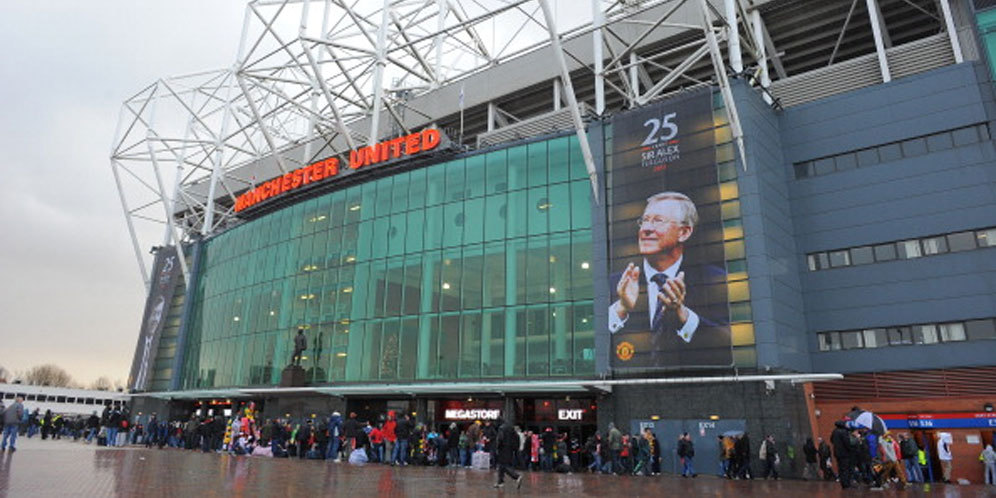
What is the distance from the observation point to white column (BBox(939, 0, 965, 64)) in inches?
1059

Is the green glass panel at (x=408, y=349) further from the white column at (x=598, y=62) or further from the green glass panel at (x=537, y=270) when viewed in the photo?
the white column at (x=598, y=62)

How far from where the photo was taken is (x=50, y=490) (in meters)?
11.2

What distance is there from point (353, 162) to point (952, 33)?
101 feet

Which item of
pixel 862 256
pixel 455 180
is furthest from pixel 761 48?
pixel 455 180

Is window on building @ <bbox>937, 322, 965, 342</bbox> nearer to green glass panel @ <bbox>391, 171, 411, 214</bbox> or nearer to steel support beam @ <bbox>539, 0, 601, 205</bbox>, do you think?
steel support beam @ <bbox>539, 0, 601, 205</bbox>

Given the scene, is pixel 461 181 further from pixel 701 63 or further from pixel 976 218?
pixel 976 218

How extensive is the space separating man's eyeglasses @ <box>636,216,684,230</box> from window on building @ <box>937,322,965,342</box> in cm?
1104

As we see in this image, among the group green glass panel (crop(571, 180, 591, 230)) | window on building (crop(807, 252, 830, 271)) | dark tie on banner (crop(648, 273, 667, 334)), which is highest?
green glass panel (crop(571, 180, 591, 230))

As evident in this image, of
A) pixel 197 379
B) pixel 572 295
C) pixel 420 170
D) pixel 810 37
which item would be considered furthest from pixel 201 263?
pixel 810 37

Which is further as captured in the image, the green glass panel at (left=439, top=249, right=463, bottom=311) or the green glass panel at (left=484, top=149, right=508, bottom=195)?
the green glass panel at (left=484, top=149, right=508, bottom=195)

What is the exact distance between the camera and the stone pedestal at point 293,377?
114 feet

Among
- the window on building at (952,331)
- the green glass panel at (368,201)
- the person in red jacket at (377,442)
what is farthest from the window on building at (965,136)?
the green glass panel at (368,201)

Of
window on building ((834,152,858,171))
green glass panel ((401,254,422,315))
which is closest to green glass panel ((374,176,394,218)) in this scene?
green glass panel ((401,254,422,315))

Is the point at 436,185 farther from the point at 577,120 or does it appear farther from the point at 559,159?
the point at 577,120
